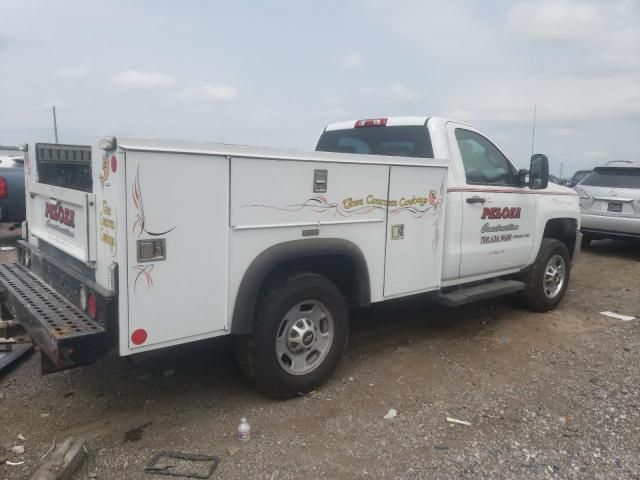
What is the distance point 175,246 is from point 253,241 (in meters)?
0.52

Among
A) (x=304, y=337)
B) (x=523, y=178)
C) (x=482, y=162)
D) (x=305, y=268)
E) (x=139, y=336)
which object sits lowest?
(x=304, y=337)

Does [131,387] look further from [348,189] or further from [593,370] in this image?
[593,370]

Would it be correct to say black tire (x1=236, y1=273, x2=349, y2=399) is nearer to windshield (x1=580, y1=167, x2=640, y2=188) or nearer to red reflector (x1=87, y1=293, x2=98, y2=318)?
red reflector (x1=87, y1=293, x2=98, y2=318)

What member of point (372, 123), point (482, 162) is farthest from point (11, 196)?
point (482, 162)

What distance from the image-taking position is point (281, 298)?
3512mm

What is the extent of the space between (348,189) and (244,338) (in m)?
1.26

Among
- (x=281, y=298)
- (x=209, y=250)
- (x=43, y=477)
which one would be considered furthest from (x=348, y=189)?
(x=43, y=477)

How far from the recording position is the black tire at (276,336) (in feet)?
11.4

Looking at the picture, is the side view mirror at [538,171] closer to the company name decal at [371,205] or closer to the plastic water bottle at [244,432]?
the company name decal at [371,205]

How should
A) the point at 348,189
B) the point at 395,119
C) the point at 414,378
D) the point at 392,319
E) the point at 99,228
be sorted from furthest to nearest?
1. the point at 392,319
2. the point at 395,119
3. the point at 414,378
4. the point at 348,189
5. the point at 99,228

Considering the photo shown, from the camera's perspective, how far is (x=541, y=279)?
19.6 ft

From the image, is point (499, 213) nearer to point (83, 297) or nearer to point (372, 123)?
point (372, 123)

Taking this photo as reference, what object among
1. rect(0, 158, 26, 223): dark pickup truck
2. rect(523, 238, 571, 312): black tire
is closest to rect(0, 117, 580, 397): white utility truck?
rect(523, 238, 571, 312): black tire

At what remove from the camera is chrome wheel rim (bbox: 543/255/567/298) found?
20.2 ft
